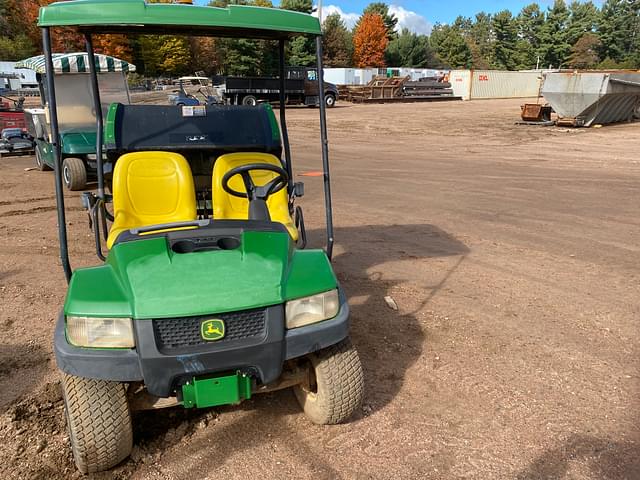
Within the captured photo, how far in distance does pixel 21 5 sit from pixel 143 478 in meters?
58.2

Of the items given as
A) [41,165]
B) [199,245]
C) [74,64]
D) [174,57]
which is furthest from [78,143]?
[174,57]

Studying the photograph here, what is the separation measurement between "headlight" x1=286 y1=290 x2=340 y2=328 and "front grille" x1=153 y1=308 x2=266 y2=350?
0.52ft

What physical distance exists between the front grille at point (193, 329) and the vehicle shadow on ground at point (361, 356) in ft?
2.33

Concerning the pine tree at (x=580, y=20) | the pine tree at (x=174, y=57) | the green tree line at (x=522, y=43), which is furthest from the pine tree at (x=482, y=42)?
the pine tree at (x=174, y=57)

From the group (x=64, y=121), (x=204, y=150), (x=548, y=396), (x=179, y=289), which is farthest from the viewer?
(x=64, y=121)

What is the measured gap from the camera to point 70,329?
7.77ft

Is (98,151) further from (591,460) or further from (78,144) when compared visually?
(78,144)

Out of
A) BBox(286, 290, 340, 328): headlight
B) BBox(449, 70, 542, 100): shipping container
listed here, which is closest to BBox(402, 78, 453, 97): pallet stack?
BBox(449, 70, 542, 100): shipping container

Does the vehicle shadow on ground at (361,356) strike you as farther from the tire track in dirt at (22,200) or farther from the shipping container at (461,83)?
the shipping container at (461,83)

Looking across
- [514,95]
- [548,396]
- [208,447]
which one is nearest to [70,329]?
[208,447]

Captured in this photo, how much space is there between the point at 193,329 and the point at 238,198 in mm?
1989

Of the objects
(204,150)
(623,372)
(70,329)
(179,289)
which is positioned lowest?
(623,372)

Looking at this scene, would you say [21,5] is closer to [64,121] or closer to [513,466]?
[64,121]

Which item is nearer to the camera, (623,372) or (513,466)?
(513,466)
